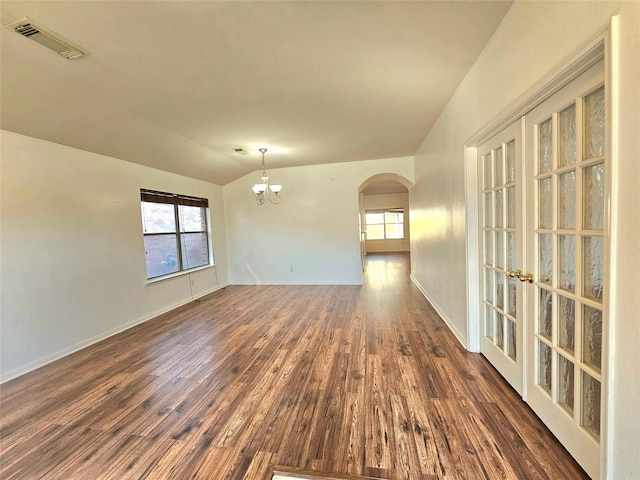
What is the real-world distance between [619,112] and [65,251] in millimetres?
4797

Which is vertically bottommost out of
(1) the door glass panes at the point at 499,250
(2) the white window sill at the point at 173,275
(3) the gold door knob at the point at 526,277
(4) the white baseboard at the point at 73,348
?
(4) the white baseboard at the point at 73,348

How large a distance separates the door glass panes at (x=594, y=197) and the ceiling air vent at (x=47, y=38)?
3.23 meters

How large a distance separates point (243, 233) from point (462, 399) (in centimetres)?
575

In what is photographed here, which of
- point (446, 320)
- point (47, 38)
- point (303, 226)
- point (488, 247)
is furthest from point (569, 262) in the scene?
point (303, 226)

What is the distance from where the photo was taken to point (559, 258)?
161 cm

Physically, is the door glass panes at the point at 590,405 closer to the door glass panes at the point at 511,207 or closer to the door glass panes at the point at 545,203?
the door glass panes at the point at 545,203

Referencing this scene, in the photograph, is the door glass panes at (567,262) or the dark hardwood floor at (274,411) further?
the dark hardwood floor at (274,411)

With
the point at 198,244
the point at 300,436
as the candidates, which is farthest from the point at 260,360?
the point at 198,244

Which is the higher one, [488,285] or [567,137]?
[567,137]

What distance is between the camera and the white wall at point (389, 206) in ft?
40.3

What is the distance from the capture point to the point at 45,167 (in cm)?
315

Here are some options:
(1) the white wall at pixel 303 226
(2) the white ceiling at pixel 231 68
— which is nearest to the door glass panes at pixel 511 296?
(2) the white ceiling at pixel 231 68

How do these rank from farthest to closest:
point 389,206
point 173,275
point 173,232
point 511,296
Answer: point 389,206
point 173,232
point 173,275
point 511,296

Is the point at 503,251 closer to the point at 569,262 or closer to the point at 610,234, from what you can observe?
the point at 569,262
